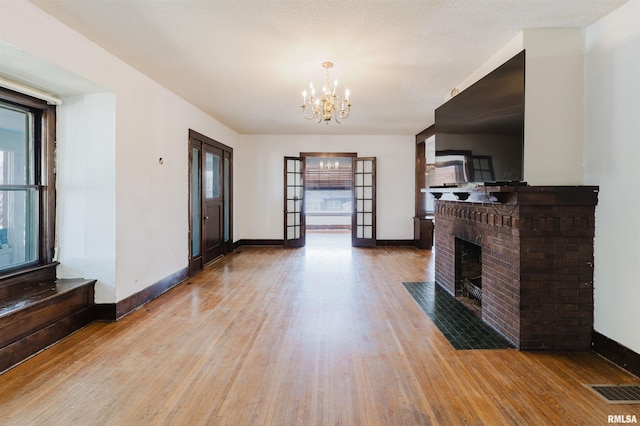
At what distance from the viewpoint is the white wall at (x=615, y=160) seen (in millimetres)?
2570

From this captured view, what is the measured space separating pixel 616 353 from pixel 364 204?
20.6 feet

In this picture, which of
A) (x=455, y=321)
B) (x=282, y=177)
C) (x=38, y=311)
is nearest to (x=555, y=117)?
(x=455, y=321)

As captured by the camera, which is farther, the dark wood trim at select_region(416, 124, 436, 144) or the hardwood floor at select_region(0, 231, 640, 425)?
the dark wood trim at select_region(416, 124, 436, 144)

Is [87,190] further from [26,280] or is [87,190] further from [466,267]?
[466,267]

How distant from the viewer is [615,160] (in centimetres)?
273

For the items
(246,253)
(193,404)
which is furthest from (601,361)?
(246,253)

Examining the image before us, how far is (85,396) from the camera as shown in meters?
2.29

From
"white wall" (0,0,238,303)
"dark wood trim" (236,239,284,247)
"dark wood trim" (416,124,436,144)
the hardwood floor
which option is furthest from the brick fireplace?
"dark wood trim" (236,239,284,247)

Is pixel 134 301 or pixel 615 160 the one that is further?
pixel 134 301

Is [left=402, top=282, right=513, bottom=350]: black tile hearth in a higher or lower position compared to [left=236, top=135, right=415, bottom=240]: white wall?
lower

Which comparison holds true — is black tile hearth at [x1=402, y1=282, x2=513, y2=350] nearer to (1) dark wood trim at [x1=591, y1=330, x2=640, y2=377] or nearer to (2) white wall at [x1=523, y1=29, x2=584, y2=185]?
(1) dark wood trim at [x1=591, y1=330, x2=640, y2=377]

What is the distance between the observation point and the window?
3.26 metres

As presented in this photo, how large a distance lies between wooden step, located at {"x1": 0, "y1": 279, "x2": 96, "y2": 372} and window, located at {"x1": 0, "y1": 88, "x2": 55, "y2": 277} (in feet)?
1.27

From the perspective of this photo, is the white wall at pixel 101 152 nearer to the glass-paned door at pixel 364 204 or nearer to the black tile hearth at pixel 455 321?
the black tile hearth at pixel 455 321
